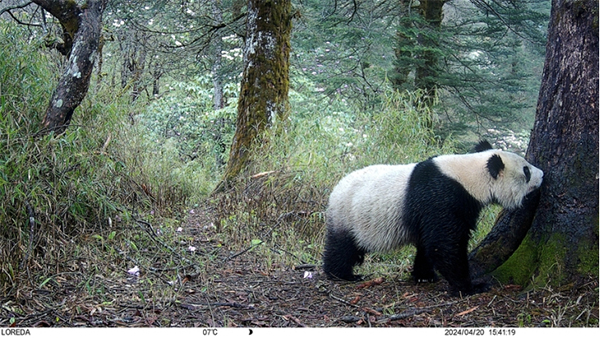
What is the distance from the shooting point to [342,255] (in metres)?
A: 4.89

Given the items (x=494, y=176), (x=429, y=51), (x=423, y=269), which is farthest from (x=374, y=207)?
(x=429, y=51)

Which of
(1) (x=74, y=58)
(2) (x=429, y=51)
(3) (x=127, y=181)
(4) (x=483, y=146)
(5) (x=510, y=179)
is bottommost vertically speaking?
(3) (x=127, y=181)

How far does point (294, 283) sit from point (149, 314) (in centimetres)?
146

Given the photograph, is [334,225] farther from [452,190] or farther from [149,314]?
[149,314]

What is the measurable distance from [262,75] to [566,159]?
18.1ft

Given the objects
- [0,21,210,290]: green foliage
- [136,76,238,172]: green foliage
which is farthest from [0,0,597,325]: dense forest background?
[136,76,238,172]: green foliage

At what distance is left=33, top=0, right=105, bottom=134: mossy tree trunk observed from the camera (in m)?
5.00

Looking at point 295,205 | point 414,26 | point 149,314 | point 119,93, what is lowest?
point 149,314

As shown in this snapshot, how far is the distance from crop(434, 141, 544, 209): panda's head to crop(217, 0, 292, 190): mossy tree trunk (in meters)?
4.39

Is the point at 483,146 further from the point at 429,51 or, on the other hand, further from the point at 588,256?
the point at 429,51

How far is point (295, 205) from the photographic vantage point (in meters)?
6.61

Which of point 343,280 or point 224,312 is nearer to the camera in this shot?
point 224,312

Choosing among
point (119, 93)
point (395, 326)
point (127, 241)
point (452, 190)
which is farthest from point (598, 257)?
point (119, 93)

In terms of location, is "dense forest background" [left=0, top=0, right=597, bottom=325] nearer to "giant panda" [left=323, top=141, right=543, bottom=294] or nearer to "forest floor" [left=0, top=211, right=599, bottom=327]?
"forest floor" [left=0, top=211, right=599, bottom=327]
